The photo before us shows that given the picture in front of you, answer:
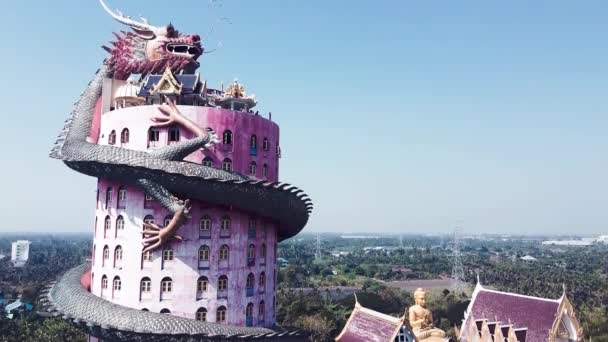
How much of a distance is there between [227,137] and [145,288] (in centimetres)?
886

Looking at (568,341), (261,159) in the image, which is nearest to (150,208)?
(261,159)

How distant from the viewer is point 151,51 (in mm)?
32000

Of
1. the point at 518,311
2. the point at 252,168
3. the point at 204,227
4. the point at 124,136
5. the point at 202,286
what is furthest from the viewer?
the point at 518,311

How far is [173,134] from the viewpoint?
28359 mm

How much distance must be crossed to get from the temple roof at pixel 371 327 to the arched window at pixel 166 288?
8.90m

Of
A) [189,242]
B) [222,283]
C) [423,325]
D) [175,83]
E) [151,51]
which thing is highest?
[151,51]

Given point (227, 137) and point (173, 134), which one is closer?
point (173, 134)

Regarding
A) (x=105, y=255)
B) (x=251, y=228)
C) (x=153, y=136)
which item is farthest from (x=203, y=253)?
(x=153, y=136)

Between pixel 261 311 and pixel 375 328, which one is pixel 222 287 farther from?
pixel 375 328

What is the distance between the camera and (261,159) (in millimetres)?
30391

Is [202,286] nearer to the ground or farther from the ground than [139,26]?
nearer to the ground

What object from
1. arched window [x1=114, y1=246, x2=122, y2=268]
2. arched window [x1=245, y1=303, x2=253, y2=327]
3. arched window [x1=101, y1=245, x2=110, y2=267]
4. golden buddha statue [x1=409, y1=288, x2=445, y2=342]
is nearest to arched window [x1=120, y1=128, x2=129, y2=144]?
arched window [x1=114, y1=246, x2=122, y2=268]

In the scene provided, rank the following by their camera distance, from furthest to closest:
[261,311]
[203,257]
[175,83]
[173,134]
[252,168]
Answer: [261,311]
[252,168]
[175,83]
[173,134]
[203,257]

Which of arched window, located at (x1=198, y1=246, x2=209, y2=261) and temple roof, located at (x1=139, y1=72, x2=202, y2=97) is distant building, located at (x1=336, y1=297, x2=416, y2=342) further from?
temple roof, located at (x1=139, y1=72, x2=202, y2=97)
